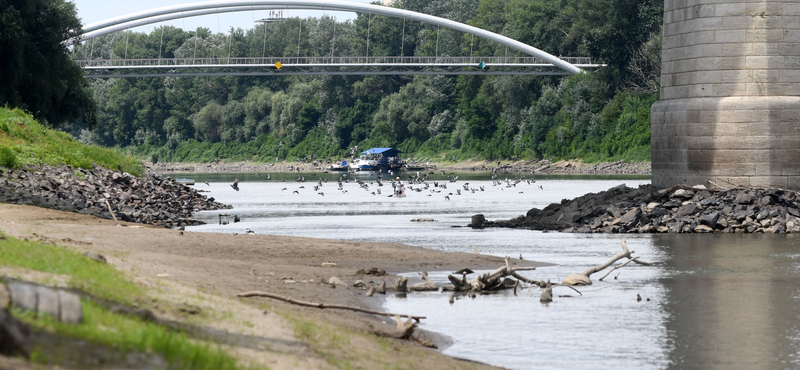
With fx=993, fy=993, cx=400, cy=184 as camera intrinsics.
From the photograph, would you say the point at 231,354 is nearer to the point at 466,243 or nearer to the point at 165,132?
the point at 466,243

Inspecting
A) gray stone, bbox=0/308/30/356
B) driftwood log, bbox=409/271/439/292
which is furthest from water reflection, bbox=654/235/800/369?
gray stone, bbox=0/308/30/356

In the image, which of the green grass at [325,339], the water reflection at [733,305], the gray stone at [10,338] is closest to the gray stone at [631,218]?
the water reflection at [733,305]

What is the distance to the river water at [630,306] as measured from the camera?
13.3 meters

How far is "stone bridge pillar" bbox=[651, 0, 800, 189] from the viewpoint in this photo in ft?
111

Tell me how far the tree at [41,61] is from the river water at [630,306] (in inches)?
943

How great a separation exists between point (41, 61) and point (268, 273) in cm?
4008

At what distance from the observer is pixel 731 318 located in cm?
1590

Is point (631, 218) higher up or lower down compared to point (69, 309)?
lower down

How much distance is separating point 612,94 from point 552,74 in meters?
9.81

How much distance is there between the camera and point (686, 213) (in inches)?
1315

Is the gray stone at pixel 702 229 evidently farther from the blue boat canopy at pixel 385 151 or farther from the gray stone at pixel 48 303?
the blue boat canopy at pixel 385 151

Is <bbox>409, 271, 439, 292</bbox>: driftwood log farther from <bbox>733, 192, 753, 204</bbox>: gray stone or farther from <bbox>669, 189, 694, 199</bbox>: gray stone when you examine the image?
<bbox>669, 189, 694, 199</bbox>: gray stone

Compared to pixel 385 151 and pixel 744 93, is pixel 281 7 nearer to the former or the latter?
pixel 385 151

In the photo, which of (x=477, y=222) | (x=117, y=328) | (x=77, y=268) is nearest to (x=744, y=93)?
(x=477, y=222)
